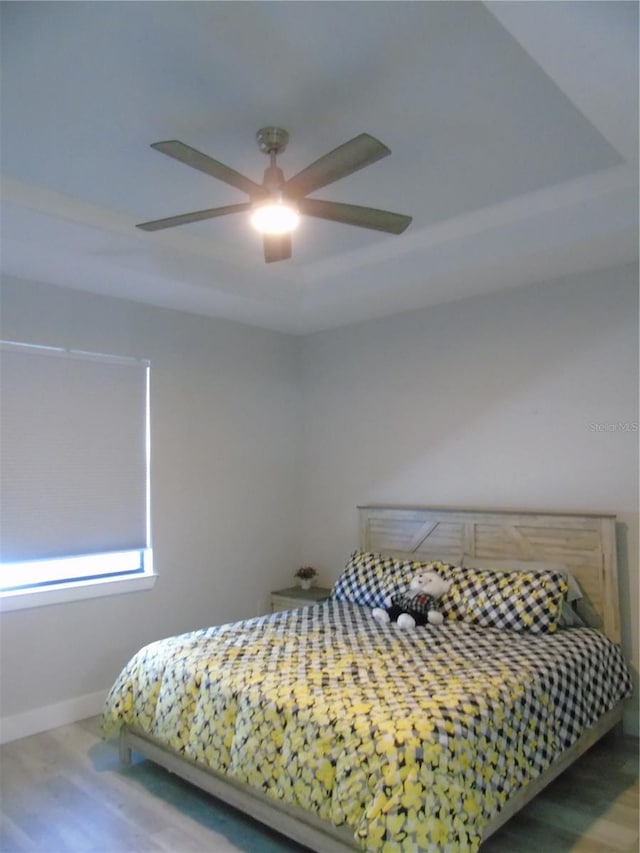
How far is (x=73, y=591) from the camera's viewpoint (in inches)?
139

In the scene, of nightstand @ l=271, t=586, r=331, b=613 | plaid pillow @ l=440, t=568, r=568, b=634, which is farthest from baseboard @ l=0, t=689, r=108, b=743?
plaid pillow @ l=440, t=568, r=568, b=634

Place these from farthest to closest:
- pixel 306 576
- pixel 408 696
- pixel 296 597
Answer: pixel 306 576, pixel 296 597, pixel 408 696

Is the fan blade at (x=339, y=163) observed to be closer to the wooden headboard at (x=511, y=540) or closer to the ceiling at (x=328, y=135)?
the ceiling at (x=328, y=135)

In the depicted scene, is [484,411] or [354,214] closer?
[354,214]

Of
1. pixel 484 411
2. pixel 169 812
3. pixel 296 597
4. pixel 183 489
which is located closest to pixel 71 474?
pixel 183 489

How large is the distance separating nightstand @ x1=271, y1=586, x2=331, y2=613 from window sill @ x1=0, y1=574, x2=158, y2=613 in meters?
0.93

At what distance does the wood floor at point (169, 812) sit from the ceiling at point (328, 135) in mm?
2504

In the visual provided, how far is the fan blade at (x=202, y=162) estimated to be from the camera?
76.6 inches

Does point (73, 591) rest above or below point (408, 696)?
above

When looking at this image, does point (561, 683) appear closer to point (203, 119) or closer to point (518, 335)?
point (518, 335)

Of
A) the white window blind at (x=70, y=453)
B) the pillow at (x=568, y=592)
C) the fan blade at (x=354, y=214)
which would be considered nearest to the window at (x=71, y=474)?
the white window blind at (x=70, y=453)

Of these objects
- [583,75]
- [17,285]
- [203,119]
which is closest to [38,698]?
[17,285]

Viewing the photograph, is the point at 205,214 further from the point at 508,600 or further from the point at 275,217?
the point at 508,600

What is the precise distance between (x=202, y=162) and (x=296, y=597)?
10.1ft
